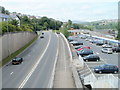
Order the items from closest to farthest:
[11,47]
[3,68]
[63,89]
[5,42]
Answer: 1. [63,89]
2. [3,68]
3. [5,42]
4. [11,47]

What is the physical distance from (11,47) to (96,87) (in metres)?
28.3

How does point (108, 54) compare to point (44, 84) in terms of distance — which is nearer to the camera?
point (44, 84)

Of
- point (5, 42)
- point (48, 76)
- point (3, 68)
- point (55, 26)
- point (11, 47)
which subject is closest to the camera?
point (48, 76)

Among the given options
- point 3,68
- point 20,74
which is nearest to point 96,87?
point 20,74

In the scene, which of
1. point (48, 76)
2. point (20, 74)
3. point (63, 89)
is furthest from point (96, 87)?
point (20, 74)

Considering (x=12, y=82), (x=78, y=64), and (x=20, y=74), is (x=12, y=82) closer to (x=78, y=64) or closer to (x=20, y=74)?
Answer: (x=20, y=74)

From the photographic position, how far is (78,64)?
102 ft

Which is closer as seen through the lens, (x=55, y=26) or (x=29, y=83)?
(x=29, y=83)

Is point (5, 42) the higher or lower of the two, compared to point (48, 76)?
higher

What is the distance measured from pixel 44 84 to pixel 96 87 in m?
6.09

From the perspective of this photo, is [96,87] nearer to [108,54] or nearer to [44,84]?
[44,84]

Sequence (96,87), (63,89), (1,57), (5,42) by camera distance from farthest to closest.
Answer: (5,42)
(1,57)
(63,89)
(96,87)

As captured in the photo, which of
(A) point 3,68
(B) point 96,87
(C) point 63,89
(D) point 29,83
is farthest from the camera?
(A) point 3,68

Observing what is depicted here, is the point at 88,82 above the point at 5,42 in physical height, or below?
below
